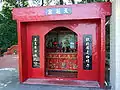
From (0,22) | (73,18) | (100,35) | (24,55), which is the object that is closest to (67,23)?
(73,18)

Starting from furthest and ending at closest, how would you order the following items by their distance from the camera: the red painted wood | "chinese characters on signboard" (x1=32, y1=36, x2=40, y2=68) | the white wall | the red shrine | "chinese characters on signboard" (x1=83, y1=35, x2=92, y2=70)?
"chinese characters on signboard" (x1=32, y1=36, x2=40, y2=68)
"chinese characters on signboard" (x1=83, y1=35, x2=92, y2=70)
the red shrine
the red painted wood
the white wall

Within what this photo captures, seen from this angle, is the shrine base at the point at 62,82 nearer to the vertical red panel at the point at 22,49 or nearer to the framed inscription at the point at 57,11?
the vertical red panel at the point at 22,49

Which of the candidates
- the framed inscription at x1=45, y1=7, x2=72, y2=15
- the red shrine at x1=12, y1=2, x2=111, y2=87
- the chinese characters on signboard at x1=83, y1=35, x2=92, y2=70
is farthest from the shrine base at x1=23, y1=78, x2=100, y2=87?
the framed inscription at x1=45, y1=7, x2=72, y2=15

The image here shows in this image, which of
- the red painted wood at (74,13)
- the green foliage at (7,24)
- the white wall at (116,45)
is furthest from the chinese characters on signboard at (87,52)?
the green foliage at (7,24)

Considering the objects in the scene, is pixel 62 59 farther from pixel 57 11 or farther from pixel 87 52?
pixel 57 11

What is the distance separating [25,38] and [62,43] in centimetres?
232

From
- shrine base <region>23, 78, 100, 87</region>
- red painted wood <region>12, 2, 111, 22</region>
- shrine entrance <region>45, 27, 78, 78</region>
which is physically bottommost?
shrine base <region>23, 78, 100, 87</region>

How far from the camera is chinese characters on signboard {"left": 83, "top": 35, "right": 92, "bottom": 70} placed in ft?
28.6

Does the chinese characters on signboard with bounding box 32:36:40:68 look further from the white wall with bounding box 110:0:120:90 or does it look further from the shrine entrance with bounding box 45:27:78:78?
the white wall with bounding box 110:0:120:90

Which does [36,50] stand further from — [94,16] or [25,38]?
[94,16]

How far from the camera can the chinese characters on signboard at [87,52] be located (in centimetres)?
873

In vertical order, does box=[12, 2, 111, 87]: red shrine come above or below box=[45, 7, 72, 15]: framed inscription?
below

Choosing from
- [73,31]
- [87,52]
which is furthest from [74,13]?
[87,52]

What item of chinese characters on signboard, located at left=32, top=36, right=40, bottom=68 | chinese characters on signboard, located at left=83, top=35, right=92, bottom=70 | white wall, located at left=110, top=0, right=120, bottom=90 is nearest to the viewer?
white wall, located at left=110, top=0, right=120, bottom=90
